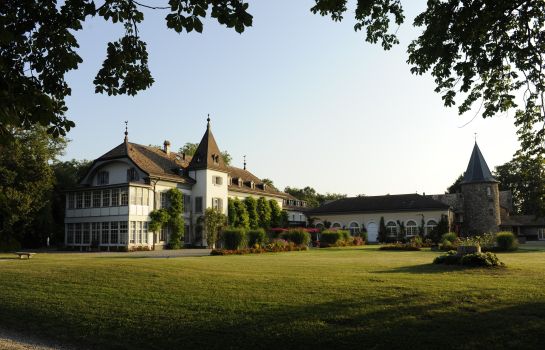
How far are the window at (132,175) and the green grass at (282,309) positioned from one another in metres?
24.4

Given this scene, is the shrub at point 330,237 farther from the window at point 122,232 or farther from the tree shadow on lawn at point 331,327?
the tree shadow on lawn at point 331,327

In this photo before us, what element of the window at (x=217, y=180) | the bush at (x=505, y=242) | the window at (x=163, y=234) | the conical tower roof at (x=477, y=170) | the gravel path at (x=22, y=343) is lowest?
the gravel path at (x=22, y=343)

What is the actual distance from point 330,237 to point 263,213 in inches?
468

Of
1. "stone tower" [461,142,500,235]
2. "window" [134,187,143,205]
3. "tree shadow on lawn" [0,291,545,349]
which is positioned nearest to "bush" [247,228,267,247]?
"window" [134,187,143,205]

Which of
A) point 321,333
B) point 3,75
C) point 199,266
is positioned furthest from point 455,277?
point 3,75

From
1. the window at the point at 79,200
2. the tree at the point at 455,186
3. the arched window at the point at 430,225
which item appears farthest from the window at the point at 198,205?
the tree at the point at 455,186

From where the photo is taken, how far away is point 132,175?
3947 cm

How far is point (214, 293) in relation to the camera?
11.6 m

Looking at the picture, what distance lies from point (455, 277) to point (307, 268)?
15.8 ft

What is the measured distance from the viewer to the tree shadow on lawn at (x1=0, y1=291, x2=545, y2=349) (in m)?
7.76

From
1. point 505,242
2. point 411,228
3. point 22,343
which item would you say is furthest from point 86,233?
point 411,228

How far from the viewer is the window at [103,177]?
4084 centimetres

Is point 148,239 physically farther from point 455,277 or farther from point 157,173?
point 455,277

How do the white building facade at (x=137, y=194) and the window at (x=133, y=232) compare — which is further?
the white building facade at (x=137, y=194)
